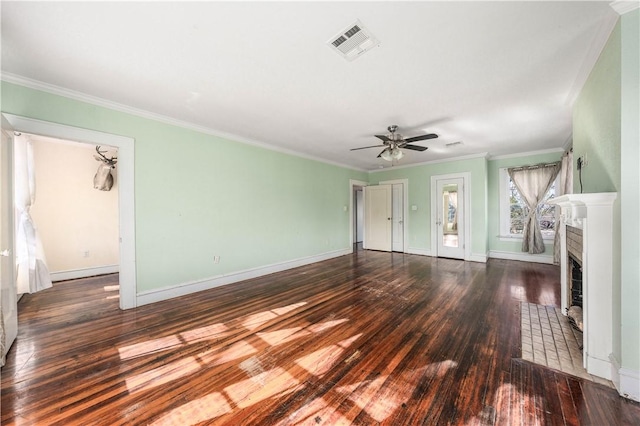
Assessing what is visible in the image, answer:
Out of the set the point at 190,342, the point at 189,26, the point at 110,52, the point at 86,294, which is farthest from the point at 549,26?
the point at 86,294

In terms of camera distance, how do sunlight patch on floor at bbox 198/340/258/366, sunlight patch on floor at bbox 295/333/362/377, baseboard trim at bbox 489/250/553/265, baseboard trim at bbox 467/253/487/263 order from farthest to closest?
1. baseboard trim at bbox 467/253/487/263
2. baseboard trim at bbox 489/250/553/265
3. sunlight patch on floor at bbox 198/340/258/366
4. sunlight patch on floor at bbox 295/333/362/377

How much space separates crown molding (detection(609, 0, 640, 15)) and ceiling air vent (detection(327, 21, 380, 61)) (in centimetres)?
154

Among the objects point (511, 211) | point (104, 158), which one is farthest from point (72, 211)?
point (511, 211)

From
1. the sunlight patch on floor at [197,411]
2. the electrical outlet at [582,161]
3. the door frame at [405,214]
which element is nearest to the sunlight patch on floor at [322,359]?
the sunlight patch on floor at [197,411]

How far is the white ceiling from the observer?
168 centimetres

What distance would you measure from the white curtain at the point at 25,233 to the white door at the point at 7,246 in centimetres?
135

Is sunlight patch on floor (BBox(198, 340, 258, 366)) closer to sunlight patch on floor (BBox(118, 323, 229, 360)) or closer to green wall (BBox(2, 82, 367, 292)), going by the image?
sunlight patch on floor (BBox(118, 323, 229, 360))

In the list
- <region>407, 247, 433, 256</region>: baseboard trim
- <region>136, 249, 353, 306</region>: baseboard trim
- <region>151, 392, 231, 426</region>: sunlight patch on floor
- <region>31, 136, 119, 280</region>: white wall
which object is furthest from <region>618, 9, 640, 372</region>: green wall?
<region>31, 136, 119, 280</region>: white wall

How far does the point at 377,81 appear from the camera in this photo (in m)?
2.57

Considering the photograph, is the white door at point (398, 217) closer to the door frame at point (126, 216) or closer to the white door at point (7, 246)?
the door frame at point (126, 216)

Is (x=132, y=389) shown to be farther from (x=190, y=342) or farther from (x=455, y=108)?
(x=455, y=108)

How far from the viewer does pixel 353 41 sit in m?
1.95

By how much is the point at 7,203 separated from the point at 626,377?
521cm

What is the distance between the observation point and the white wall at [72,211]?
4.47m
